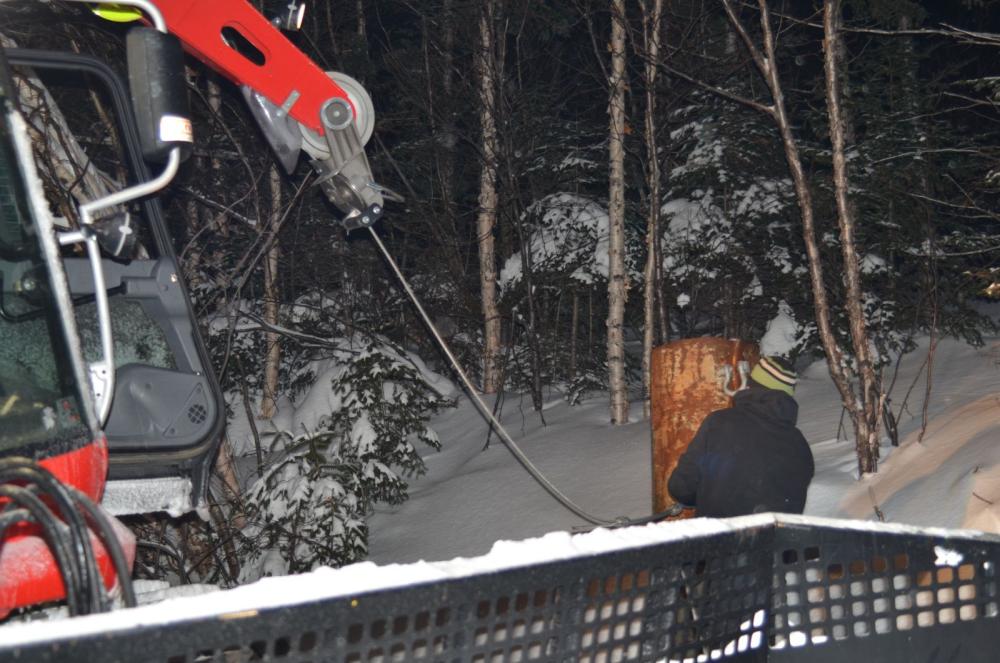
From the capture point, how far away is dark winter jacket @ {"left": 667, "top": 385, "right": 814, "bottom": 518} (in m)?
4.61

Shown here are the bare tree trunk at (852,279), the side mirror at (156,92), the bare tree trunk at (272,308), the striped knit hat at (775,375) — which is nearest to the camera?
the side mirror at (156,92)

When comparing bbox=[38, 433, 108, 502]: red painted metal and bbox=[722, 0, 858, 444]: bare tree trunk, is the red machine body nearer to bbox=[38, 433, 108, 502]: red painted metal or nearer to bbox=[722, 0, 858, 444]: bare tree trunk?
bbox=[38, 433, 108, 502]: red painted metal

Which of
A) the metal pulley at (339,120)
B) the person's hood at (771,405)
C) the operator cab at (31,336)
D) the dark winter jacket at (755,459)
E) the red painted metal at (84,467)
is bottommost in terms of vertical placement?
the dark winter jacket at (755,459)

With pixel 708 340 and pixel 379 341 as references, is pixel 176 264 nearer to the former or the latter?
pixel 708 340

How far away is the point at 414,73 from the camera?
54.7 ft

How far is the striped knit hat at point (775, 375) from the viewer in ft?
15.4

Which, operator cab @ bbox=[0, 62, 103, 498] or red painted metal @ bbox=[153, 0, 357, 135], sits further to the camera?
red painted metal @ bbox=[153, 0, 357, 135]

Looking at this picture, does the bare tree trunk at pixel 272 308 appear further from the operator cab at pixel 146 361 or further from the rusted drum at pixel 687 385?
the operator cab at pixel 146 361

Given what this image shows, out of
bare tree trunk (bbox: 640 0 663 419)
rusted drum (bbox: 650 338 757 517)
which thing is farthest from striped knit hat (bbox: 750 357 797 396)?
bare tree trunk (bbox: 640 0 663 419)

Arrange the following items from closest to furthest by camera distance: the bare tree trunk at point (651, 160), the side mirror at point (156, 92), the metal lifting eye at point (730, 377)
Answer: the side mirror at point (156, 92)
the metal lifting eye at point (730, 377)
the bare tree trunk at point (651, 160)

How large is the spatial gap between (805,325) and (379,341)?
19.4 feet

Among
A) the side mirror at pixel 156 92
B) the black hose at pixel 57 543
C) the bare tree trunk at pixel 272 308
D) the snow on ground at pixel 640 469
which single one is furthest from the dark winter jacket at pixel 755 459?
the bare tree trunk at pixel 272 308

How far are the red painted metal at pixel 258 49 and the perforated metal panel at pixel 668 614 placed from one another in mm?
3289

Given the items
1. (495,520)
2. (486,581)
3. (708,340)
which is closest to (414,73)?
(495,520)
